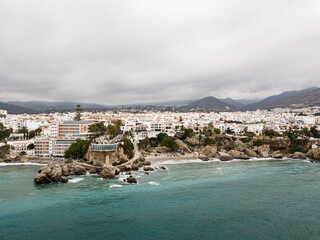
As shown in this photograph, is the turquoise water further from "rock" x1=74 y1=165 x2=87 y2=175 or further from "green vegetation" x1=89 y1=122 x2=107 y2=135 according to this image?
"green vegetation" x1=89 y1=122 x2=107 y2=135

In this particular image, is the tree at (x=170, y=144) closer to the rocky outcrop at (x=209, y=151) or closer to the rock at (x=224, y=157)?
the rocky outcrop at (x=209, y=151)

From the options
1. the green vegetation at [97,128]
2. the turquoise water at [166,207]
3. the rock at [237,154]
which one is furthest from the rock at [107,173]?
the rock at [237,154]

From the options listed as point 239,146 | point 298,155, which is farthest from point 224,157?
point 298,155

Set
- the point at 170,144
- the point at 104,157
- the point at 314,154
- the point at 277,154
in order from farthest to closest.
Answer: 1. the point at 170,144
2. the point at 277,154
3. the point at 314,154
4. the point at 104,157

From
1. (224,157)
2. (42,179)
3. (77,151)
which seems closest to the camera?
(42,179)

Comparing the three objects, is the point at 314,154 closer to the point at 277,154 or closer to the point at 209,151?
the point at 277,154
